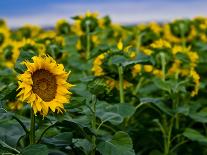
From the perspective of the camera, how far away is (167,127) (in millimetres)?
3268

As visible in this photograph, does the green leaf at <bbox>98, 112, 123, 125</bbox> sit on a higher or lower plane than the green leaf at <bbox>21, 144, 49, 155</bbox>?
lower

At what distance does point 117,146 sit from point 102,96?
1.05 ft

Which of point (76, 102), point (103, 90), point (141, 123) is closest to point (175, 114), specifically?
point (141, 123)

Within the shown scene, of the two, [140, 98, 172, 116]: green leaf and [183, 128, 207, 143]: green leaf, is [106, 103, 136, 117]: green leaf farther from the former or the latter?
[183, 128, 207, 143]: green leaf

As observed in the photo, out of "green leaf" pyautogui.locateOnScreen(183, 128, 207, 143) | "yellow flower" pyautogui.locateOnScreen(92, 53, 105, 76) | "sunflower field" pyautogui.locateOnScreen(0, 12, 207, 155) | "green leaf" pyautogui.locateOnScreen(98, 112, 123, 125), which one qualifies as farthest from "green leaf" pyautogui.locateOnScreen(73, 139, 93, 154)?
"green leaf" pyautogui.locateOnScreen(183, 128, 207, 143)

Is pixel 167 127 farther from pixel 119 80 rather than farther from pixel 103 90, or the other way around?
pixel 103 90

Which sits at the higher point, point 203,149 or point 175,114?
point 175,114

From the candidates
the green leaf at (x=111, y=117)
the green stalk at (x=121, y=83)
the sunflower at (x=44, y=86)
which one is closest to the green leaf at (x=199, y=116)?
the green stalk at (x=121, y=83)

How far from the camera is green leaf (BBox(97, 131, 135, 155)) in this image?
7.34 ft

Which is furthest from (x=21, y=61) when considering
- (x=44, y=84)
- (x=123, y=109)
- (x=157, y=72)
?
(x=157, y=72)

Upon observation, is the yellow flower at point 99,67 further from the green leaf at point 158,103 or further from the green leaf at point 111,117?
the green leaf at point 111,117

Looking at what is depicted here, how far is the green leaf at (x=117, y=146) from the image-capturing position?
224 cm

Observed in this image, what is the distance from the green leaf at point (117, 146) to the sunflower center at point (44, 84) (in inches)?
10.9

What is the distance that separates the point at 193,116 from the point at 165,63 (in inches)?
16.7
